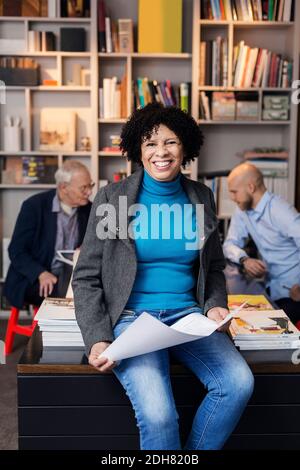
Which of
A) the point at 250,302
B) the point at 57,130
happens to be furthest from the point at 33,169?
Result: the point at 250,302

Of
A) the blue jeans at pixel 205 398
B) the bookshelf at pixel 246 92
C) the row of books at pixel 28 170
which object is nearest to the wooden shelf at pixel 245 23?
the bookshelf at pixel 246 92

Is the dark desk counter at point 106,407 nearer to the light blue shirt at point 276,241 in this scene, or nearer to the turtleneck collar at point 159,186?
the turtleneck collar at point 159,186

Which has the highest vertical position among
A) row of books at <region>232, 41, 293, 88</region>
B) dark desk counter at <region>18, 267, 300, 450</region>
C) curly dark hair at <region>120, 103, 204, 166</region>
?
row of books at <region>232, 41, 293, 88</region>

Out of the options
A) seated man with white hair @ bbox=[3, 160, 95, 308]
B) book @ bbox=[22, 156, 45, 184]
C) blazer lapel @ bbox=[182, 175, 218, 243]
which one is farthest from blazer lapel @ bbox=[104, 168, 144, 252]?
book @ bbox=[22, 156, 45, 184]

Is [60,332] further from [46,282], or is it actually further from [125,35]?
[125,35]

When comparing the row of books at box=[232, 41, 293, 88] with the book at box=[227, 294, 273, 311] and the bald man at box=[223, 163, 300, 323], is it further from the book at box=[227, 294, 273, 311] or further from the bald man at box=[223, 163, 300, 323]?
the book at box=[227, 294, 273, 311]

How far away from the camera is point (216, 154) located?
4.81 meters

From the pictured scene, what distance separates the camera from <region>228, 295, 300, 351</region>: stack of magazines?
A: 75.8 inches

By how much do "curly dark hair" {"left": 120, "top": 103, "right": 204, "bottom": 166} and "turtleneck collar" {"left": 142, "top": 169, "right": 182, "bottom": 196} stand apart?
11 centimetres

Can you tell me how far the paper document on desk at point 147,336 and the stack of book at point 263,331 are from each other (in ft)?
0.62

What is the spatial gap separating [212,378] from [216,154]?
3216 millimetres

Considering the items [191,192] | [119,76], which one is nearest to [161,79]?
Result: [119,76]

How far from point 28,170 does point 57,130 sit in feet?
1.12
